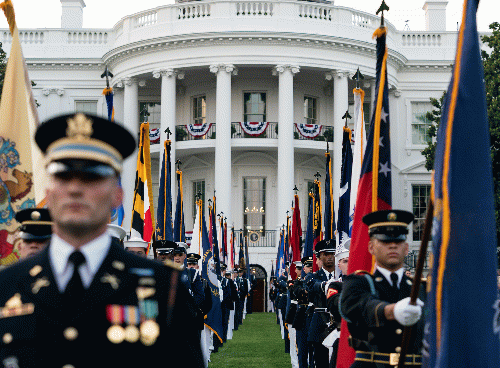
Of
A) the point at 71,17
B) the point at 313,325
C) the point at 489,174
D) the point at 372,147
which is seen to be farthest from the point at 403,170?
the point at 489,174

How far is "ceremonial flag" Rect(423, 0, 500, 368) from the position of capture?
378 cm

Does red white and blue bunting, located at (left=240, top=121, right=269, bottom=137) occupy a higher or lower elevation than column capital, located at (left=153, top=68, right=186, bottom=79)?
lower

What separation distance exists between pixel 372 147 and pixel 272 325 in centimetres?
2054

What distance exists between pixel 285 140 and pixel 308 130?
6.99 feet

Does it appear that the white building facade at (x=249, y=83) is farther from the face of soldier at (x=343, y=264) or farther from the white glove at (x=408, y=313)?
the white glove at (x=408, y=313)

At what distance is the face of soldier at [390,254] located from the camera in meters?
5.09

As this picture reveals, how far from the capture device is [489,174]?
3.92 metres

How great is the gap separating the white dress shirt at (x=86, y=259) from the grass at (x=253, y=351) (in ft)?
37.3

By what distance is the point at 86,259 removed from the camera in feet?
8.63

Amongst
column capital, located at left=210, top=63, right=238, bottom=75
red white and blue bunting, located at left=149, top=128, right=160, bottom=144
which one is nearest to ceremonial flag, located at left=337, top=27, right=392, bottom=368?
column capital, located at left=210, top=63, right=238, bottom=75

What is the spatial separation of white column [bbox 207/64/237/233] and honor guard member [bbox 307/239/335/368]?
25810 mm

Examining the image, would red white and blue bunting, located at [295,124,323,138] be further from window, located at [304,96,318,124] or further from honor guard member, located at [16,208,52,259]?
honor guard member, located at [16,208,52,259]

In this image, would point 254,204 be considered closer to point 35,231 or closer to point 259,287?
point 259,287

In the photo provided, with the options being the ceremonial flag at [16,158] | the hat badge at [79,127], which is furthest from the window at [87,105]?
the hat badge at [79,127]
